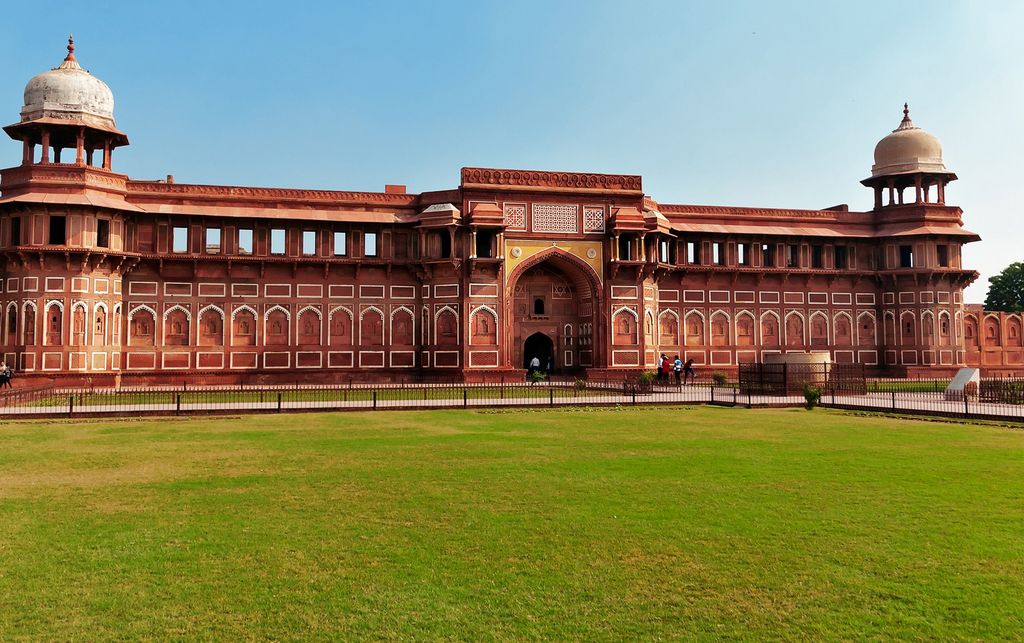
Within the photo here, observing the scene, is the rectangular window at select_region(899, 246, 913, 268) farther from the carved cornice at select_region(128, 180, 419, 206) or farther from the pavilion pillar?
the pavilion pillar

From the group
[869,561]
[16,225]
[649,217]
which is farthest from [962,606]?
[16,225]

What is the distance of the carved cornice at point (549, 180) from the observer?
30969 mm

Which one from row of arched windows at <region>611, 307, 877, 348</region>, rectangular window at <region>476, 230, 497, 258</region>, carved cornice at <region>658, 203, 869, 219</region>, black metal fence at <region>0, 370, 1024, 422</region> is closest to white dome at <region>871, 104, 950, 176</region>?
carved cornice at <region>658, 203, 869, 219</region>

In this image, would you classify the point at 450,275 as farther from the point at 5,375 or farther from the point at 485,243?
the point at 5,375

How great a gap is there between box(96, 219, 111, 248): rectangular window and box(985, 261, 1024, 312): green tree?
5814 cm

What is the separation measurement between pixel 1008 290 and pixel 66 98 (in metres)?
61.0

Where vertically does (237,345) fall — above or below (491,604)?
above

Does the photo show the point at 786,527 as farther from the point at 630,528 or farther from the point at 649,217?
the point at 649,217

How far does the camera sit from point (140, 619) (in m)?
4.26

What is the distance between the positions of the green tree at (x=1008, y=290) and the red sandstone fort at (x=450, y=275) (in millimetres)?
22733

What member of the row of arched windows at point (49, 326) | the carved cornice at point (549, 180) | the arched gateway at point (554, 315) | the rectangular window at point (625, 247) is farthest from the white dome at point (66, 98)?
the rectangular window at point (625, 247)

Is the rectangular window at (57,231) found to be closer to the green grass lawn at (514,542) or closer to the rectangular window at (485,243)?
the rectangular window at (485,243)

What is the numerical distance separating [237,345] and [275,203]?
5937 millimetres

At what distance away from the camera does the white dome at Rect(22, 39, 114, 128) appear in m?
27.3
